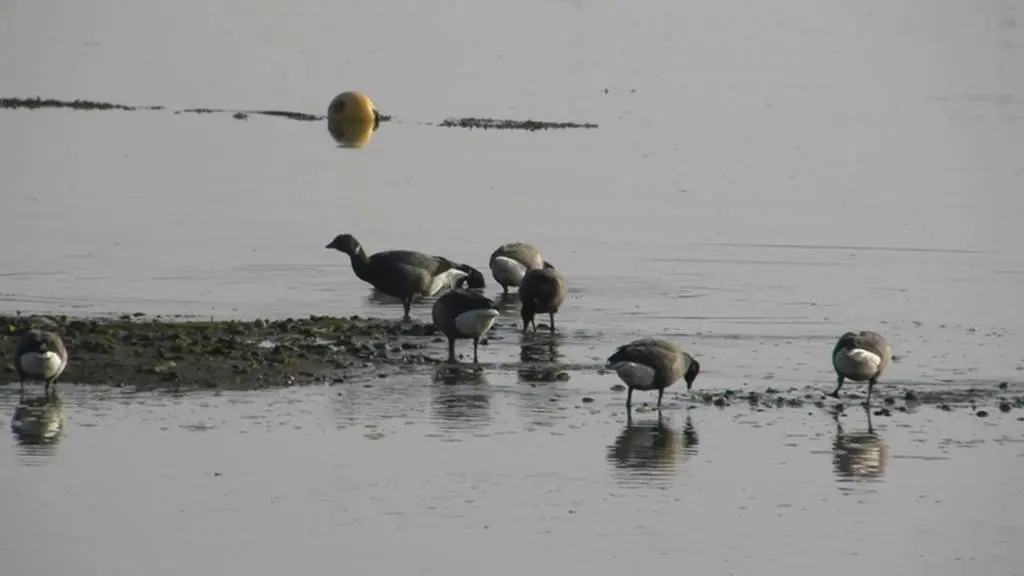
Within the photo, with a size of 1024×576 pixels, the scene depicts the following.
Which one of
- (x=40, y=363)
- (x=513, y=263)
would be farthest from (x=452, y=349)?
(x=40, y=363)

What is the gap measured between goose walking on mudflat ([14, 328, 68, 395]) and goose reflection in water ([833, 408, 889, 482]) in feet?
23.8

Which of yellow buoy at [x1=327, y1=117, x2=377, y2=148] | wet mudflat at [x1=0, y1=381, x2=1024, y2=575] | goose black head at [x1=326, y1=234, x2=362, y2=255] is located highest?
yellow buoy at [x1=327, y1=117, x2=377, y2=148]

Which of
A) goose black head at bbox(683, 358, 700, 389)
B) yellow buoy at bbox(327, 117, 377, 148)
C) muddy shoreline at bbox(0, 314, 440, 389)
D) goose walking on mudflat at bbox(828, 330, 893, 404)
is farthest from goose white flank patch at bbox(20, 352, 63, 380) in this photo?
yellow buoy at bbox(327, 117, 377, 148)

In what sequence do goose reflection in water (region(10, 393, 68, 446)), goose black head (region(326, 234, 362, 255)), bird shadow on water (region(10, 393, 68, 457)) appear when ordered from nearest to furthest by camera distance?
bird shadow on water (region(10, 393, 68, 457)) → goose reflection in water (region(10, 393, 68, 446)) → goose black head (region(326, 234, 362, 255))

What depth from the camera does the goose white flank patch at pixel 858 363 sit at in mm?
20234

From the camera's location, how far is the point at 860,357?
20.2m

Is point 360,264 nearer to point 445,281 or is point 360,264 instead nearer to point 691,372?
point 445,281

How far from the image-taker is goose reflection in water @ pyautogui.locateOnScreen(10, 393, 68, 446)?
17656 millimetres

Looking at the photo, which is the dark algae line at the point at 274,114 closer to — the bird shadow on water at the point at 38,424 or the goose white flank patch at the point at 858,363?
the goose white flank patch at the point at 858,363

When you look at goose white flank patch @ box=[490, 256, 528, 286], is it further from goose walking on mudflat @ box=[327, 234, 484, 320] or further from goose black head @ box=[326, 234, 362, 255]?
goose black head @ box=[326, 234, 362, 255]

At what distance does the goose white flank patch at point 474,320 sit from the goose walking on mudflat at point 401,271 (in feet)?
9.26

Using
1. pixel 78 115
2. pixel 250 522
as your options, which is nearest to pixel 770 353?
pixel 250 522

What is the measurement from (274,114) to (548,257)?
23.6m

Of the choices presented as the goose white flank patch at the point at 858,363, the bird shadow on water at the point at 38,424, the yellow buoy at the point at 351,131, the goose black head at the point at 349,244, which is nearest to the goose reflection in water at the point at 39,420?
the bird shadow on water at the point at 38,424
